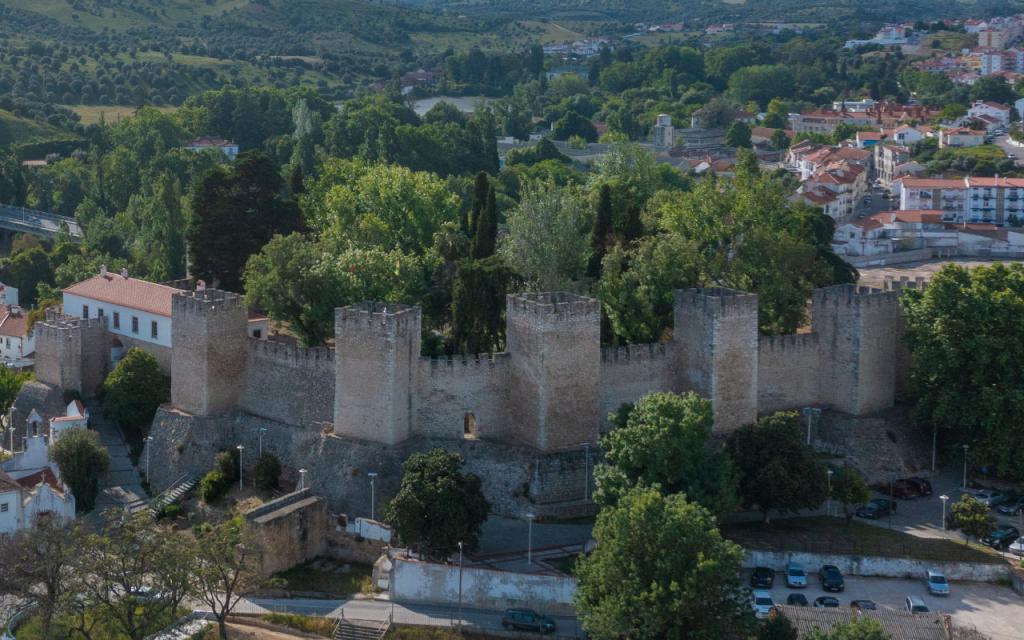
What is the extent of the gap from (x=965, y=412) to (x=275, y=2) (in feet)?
412

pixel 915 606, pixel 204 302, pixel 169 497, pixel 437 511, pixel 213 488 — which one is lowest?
pixel 915 606

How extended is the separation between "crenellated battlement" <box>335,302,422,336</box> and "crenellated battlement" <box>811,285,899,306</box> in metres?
9.88

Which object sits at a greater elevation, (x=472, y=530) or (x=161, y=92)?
(x=161, y=92)

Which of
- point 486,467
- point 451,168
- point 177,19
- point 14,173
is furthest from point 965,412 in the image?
point 177,19

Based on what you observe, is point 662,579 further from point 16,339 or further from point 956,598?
point 16,339

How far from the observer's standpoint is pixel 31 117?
92375 millimetres

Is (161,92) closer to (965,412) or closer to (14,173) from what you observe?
(14,173)

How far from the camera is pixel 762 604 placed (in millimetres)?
31469

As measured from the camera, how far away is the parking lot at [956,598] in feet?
104

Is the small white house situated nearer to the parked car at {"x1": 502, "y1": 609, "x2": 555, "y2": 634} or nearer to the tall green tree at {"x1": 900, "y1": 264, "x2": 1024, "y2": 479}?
the parked car at {"x1": 502, "y1": 609, "x2": 555, "y2": 634}

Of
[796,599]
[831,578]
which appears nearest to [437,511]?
[796,599]

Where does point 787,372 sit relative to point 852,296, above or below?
below

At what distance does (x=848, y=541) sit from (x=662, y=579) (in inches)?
255

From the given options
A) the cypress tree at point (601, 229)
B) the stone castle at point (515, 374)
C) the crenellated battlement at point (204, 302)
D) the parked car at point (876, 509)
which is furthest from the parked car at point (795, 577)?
the crenellated battlement at point (204, 302)
